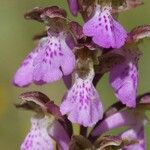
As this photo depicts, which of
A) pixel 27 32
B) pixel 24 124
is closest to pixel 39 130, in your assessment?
pixel 24 124

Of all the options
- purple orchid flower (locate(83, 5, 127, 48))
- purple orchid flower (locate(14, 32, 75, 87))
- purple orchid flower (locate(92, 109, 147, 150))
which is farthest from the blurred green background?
purple orchid flower (locate(83, 5, 127, 48))

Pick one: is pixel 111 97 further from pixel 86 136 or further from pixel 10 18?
pixel 86 136

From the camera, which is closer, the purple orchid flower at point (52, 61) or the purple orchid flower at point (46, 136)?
the purple orchid flower at point (52, 61)

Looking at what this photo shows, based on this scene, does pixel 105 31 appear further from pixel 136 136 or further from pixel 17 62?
pixel 17 62

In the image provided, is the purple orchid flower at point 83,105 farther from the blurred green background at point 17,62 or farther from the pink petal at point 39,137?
the blurred green background at point 17,62

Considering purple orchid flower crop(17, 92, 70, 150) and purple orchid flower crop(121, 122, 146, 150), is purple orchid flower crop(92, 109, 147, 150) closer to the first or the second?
purple orchid flower crop(121, 122, 146, 150)

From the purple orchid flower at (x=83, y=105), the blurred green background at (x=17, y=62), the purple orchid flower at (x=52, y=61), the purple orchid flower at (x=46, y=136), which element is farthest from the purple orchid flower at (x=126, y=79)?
the blurred green background at (x=17, y=62)
